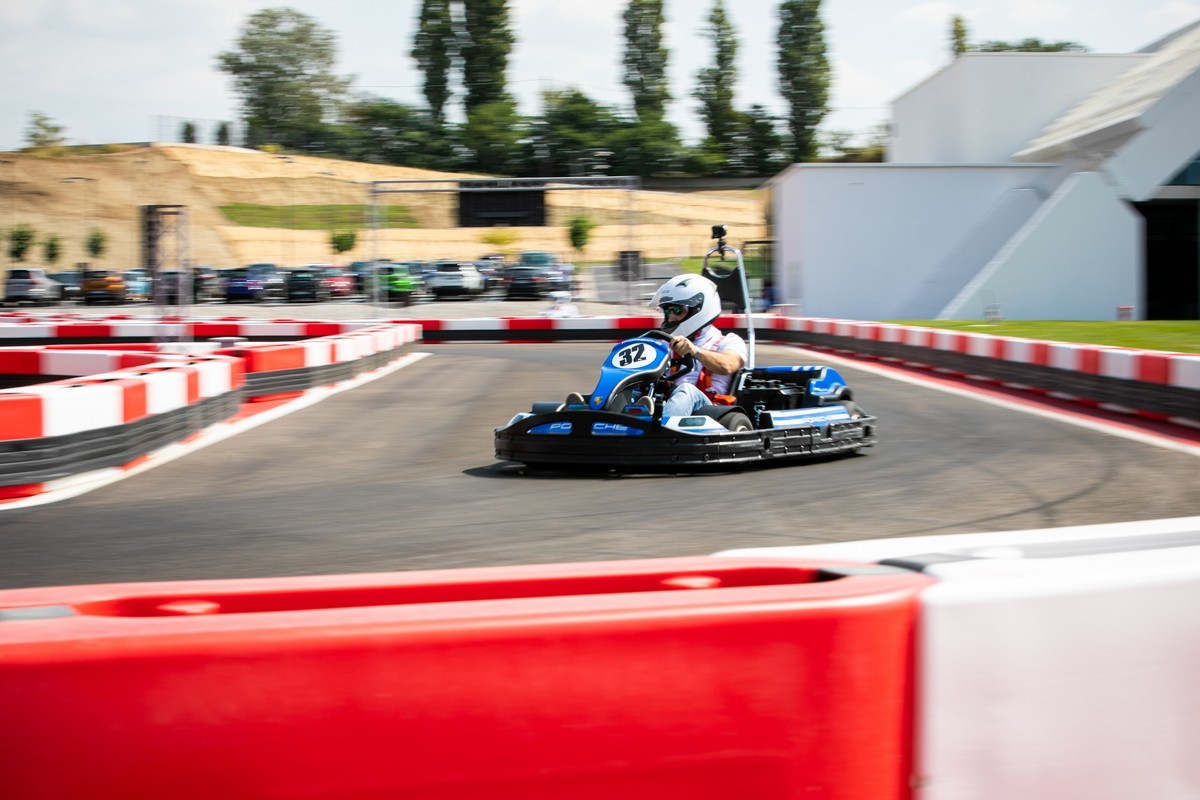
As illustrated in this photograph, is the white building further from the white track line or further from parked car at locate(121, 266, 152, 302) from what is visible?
parked car at locate(121, 266, 152, 302)

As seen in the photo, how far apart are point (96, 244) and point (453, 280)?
29.7 m

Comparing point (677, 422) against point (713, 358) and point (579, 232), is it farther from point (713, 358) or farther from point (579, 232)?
point (579, 232)

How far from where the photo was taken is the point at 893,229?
29.8 metres

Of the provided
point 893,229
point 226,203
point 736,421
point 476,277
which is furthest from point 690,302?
point 226,203

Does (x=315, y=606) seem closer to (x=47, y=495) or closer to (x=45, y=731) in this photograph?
(x=45, y=731)

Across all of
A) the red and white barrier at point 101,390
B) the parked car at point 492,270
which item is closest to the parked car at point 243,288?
the parked car at point 492,270

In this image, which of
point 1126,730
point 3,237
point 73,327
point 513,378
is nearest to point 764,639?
point 1126,730

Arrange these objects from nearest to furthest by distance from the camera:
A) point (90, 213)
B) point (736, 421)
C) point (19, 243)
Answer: point (736, 421) < point (19, 243) < point (90, 213)

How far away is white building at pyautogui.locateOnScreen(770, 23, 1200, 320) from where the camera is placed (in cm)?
2703

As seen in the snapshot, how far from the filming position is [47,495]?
6469mm

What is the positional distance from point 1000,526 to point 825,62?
294 feet

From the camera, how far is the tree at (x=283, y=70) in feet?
340

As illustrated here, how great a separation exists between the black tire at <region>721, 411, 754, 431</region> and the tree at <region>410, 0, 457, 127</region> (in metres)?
88.9

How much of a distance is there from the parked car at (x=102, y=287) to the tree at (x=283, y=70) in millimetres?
63737
